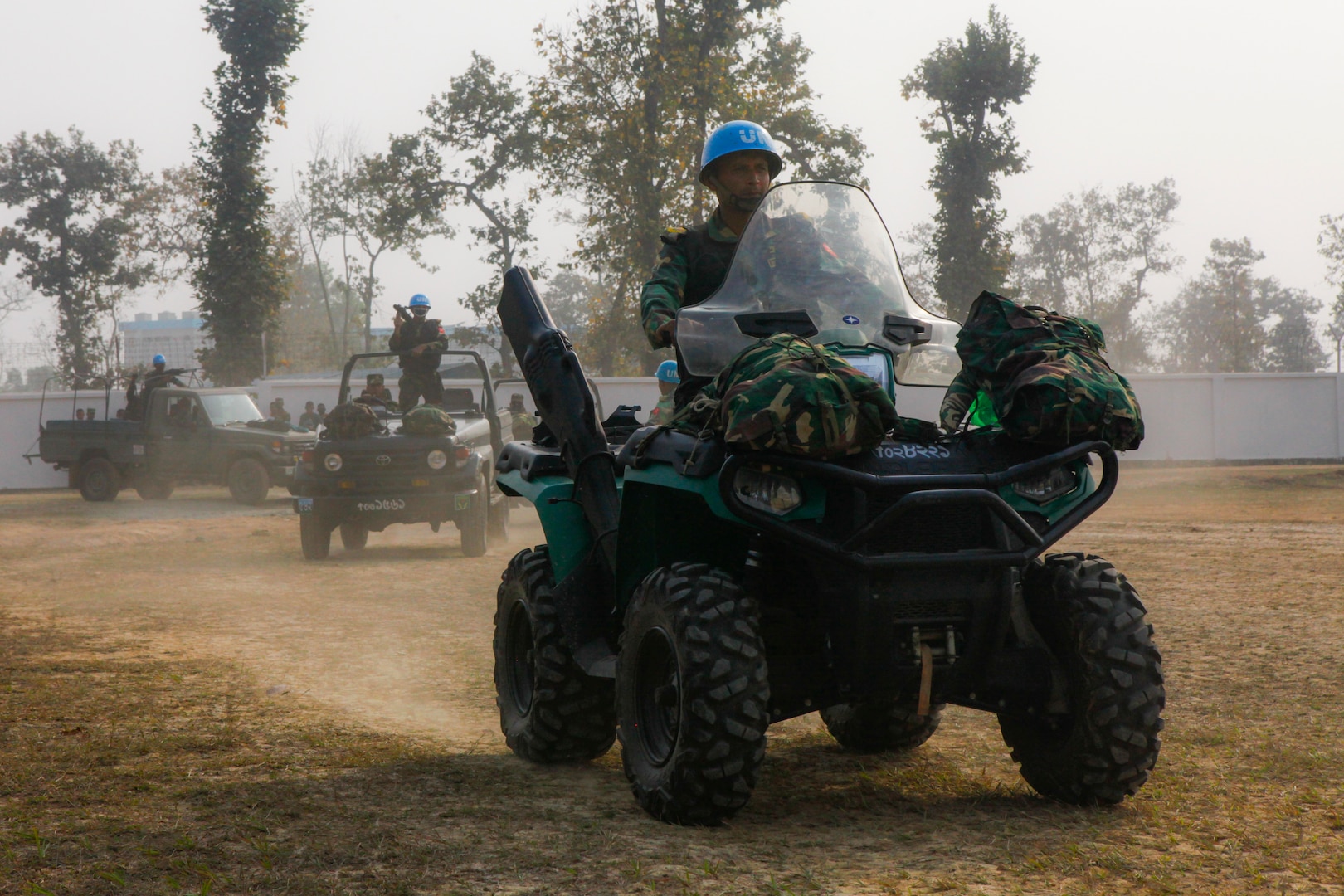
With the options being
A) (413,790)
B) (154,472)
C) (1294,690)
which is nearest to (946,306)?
(154,472)

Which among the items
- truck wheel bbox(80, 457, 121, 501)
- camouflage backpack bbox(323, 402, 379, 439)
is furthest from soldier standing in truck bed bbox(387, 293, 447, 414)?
truck wheel bbox(80, 457, 121, 501)

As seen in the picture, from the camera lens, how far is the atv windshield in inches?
168

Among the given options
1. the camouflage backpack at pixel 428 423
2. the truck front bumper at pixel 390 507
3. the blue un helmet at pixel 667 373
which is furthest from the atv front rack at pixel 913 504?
the camouflage backpack at pixel 428 423

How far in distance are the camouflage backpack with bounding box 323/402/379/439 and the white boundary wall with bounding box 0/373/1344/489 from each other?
1729 centimetres

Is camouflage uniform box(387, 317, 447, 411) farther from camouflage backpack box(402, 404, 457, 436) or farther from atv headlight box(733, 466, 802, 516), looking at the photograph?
atv headlight box(733, 466, 802, 516)

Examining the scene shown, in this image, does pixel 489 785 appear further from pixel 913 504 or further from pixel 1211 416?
pixel 1211 416

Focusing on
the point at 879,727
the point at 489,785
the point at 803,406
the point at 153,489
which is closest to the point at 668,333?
the point at 803,406

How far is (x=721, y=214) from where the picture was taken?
507 cm

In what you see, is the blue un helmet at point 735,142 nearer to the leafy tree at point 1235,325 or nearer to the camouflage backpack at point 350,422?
the camouflage backpack at point 350,422

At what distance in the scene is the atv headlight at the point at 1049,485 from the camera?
12.6 ft

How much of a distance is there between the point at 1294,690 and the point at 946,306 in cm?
3326

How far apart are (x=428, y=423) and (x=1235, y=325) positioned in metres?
56.7

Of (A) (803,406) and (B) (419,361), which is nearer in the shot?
(A) (803,406)

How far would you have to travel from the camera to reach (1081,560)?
4.21 metres
